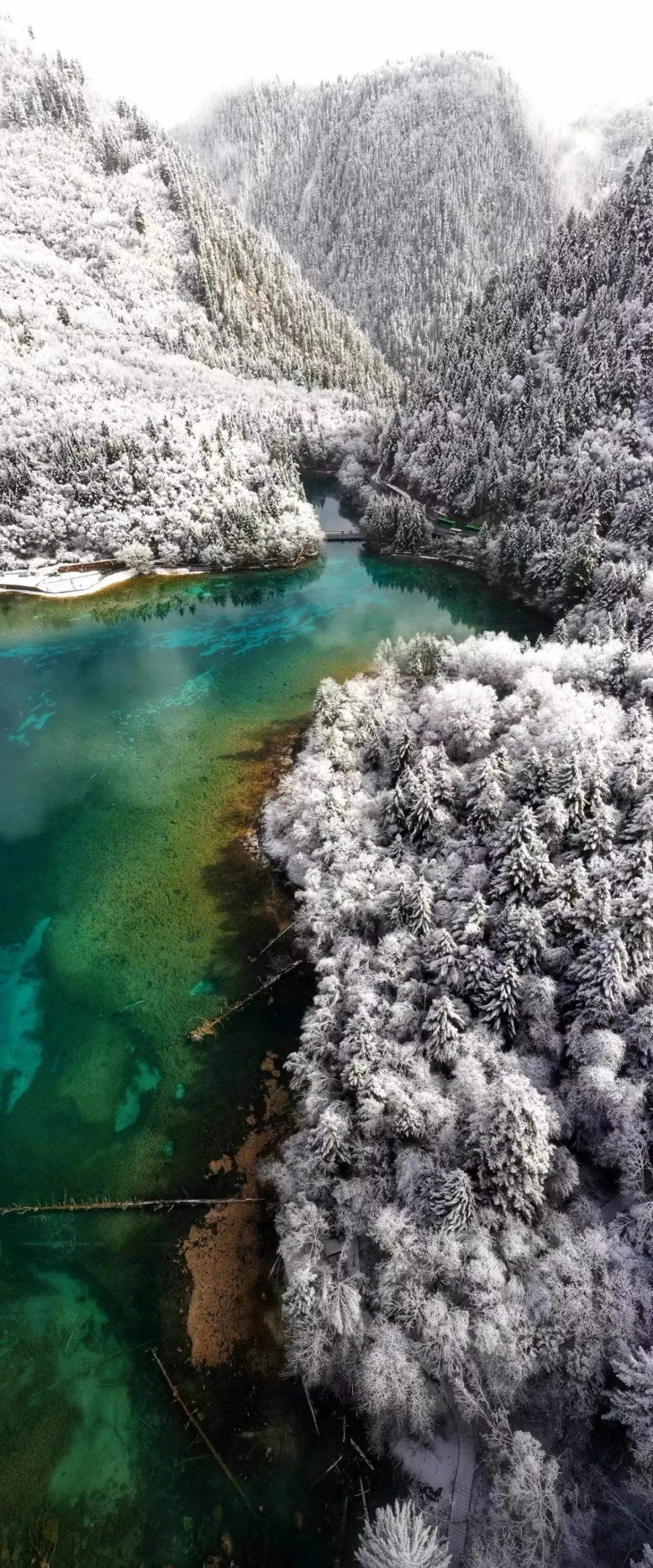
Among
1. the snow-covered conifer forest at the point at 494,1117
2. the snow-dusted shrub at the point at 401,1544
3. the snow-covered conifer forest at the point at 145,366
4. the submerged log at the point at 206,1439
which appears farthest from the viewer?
the snow-covered conifer forest at the point at 145,366

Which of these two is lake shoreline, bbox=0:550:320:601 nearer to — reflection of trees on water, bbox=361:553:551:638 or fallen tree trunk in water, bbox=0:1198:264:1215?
reflection of trees on water, bbox=361:553:551:638

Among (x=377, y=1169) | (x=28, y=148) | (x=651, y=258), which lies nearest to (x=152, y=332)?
(x=28, y=148)

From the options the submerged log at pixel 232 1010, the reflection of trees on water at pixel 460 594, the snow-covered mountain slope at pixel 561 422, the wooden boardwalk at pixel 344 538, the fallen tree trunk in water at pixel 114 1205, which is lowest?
the fallen tree trunk in water at pixel 114 1205

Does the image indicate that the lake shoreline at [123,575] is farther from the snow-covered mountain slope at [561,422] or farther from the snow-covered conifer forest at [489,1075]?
the snow-covered conifer forest at [489,1075]

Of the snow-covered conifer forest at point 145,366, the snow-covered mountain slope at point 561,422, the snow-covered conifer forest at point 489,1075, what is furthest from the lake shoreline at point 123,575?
the snow-covered conifer forest at point 489,1075

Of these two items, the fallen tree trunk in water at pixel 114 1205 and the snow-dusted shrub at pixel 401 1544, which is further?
the fallen tree trunk in water at pixel 114 1205
